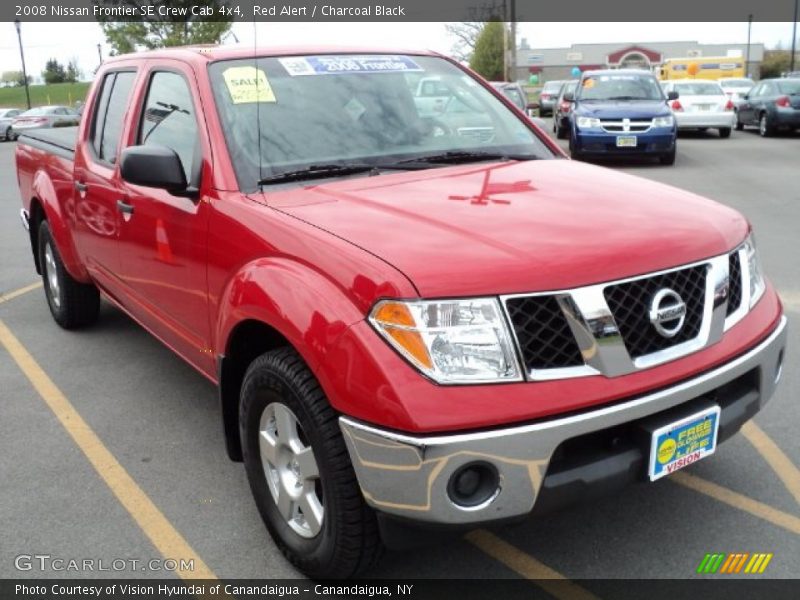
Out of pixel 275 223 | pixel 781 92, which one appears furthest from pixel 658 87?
pixel 275 223

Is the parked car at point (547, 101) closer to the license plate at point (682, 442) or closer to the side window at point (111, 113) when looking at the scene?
the side window at point (111, 113)

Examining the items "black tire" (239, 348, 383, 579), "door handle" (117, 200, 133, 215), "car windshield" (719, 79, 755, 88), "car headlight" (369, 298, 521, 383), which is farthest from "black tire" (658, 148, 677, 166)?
"car windshield" (719, 79, 755, 88)

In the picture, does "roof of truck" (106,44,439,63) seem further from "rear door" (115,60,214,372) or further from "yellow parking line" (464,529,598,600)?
"yellow parking line" (464,529,598,600)

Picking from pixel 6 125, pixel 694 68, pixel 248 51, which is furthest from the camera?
pixel 6 125

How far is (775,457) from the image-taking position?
3.66m

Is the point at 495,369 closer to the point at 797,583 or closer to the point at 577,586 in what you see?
the point at 577,586

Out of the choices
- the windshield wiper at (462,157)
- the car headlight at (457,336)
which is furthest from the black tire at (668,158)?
the car headlight at (457,336)

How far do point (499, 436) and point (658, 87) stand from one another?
14.7m

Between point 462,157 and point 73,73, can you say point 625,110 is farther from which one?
point 73,73

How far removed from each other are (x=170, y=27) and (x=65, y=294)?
3895cm

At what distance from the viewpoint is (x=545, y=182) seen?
10.6 ft

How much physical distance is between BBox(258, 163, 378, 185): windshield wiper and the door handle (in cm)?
104

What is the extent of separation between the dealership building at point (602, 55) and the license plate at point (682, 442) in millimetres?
89002

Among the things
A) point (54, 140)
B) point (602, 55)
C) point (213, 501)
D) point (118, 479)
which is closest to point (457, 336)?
point (213, 501)
